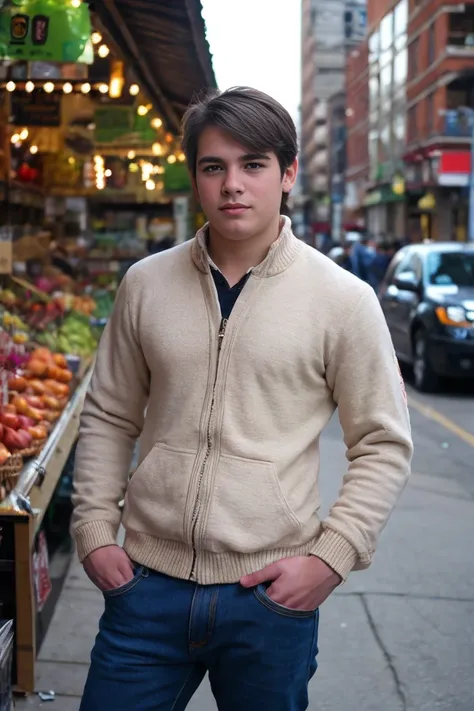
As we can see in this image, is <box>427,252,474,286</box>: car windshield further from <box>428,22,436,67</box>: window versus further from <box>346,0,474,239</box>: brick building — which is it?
<box>428,22,436,67</box>: window

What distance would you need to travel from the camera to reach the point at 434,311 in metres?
12.5

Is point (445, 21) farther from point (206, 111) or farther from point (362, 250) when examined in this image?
point (206, 111)

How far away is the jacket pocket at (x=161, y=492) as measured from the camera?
2.25m

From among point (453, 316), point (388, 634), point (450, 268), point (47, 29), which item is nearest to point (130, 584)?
point (388, 634)

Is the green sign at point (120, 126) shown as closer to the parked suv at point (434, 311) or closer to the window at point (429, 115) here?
the parked suv at point (434, 311)

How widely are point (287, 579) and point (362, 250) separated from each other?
1849 centimetres

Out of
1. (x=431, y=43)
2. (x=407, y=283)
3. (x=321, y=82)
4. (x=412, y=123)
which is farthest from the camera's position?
(x=321, y=82)

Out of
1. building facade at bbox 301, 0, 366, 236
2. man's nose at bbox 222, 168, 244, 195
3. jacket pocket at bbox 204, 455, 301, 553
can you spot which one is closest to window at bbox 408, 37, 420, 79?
building facade at bbox 301, 0, 366, 236

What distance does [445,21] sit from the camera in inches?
1761

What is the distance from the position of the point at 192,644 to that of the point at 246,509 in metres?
0.32

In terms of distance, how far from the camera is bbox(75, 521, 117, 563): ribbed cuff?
2.35 meters

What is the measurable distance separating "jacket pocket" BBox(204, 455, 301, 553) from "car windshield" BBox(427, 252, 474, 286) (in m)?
11.1

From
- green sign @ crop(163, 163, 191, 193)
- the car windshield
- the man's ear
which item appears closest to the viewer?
the man's ear

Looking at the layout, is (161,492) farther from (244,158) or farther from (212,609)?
(244,158)
